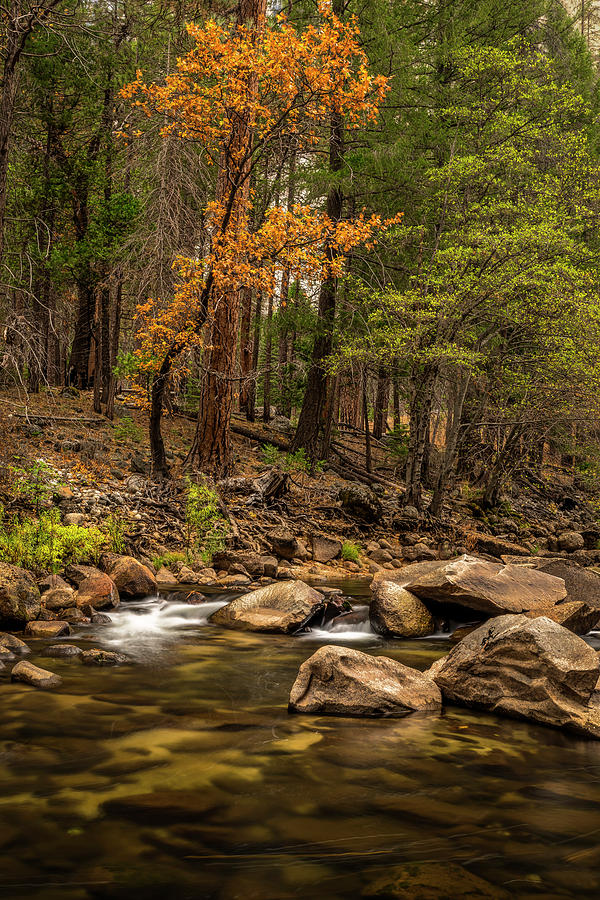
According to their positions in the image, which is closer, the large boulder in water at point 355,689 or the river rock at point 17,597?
the large boulder in water at point 355,689

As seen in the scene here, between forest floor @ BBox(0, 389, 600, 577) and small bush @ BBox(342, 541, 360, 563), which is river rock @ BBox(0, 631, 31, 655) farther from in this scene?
small bush @ BBox(342, 541, 360, 563)

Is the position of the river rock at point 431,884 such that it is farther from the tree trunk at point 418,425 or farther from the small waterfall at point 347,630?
the tree trunk at point 418,425

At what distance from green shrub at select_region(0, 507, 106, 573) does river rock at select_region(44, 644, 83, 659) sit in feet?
7.55

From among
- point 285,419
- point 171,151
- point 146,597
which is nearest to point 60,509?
point 146,597

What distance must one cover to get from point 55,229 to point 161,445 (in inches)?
261

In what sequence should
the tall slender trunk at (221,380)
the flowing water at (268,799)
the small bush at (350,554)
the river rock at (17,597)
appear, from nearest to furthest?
the flowing water at (268,799), the river rock at (17,597), the small bush at (350,554), the tall slender trunk at (221,380)

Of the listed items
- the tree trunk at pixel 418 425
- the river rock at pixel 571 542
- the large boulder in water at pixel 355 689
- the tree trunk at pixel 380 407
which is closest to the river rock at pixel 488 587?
the large boulder in water at pixel 355 689

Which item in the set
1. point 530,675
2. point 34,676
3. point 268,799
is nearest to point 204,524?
point 34,676

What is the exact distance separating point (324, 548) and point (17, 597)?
251 inches

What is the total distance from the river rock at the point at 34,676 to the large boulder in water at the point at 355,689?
1.99 meters

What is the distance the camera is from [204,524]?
37.3 ft

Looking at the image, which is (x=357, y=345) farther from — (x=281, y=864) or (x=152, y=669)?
(x=281, y=864)

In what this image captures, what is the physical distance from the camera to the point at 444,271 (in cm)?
1420

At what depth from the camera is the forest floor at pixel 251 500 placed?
11.3 metres
